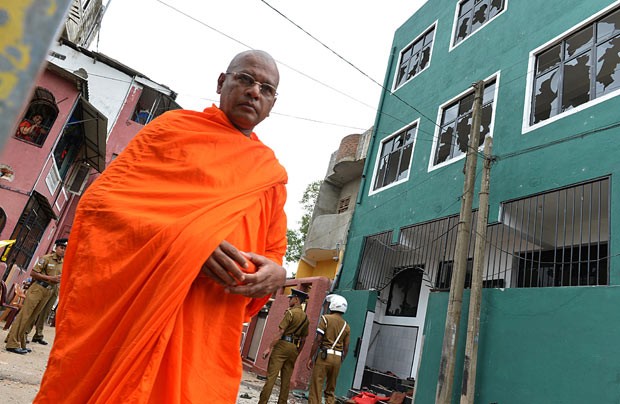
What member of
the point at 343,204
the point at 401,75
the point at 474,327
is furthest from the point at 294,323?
the point at 343,204

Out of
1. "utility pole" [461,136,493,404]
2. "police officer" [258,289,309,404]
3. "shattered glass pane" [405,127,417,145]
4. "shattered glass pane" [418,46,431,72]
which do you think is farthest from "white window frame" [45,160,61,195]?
"utility pole" [461,136,493,404]

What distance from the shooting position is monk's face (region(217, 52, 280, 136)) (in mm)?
1697

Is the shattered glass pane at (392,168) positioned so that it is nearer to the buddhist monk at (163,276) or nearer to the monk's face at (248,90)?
the monk's face at (248,90)

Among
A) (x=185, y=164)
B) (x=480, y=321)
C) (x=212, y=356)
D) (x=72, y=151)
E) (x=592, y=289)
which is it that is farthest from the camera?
(x=72, y=151)

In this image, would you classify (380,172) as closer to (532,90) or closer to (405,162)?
(405,162)

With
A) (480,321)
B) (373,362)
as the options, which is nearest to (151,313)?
(480,321)

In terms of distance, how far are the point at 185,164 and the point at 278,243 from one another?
0.45 meters

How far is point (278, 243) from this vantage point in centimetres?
162

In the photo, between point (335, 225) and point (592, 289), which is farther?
point (335, 225)

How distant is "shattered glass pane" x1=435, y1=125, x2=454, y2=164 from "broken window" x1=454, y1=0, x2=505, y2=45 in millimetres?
2486

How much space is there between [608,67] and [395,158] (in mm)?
5573

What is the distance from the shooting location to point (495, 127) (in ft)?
26.2

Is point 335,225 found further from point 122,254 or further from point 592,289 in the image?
point 122,254

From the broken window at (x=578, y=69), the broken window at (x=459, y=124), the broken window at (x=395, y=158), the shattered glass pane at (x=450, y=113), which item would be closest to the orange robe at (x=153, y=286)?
the broken window at (x=578, y=69)
